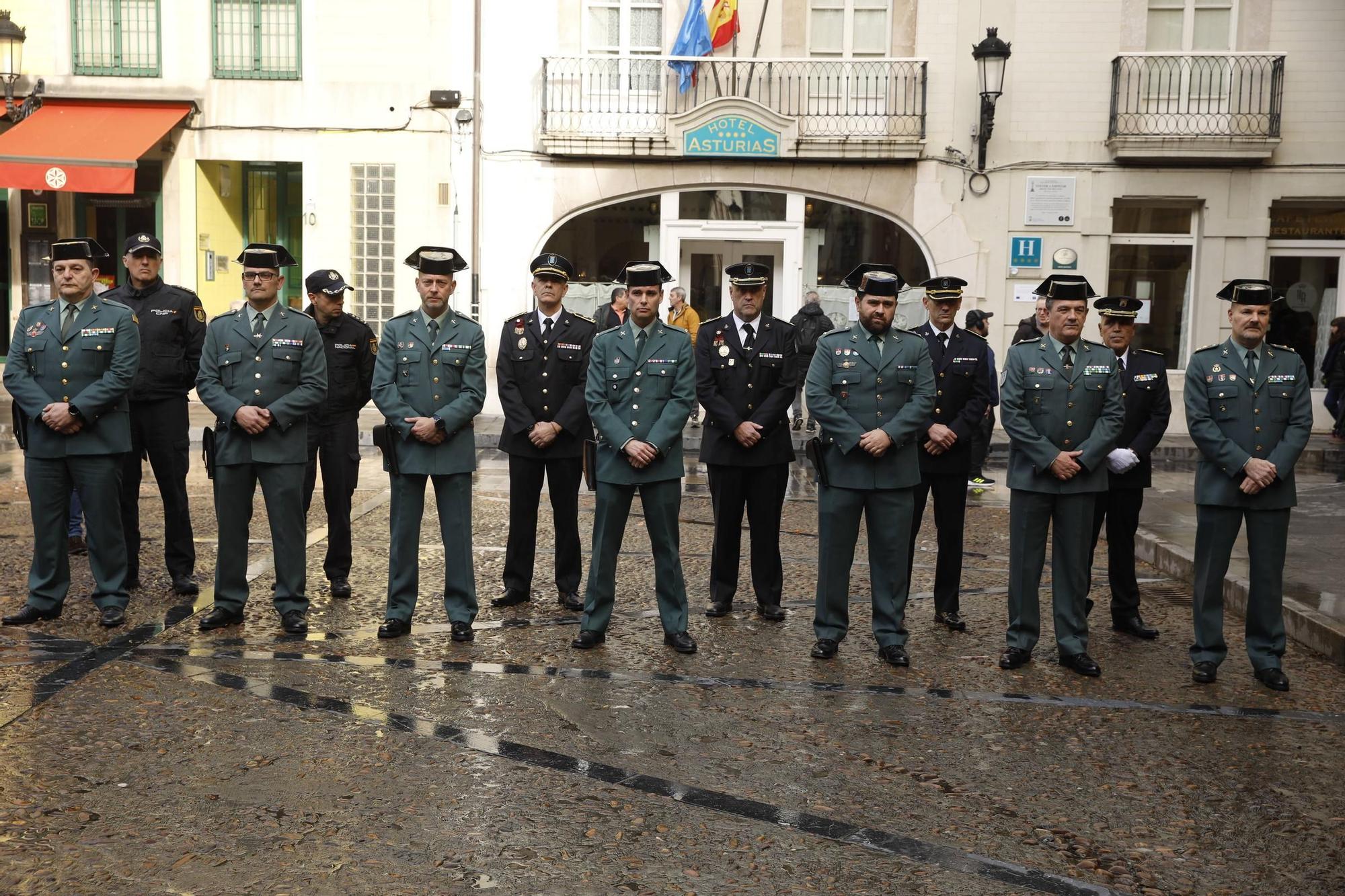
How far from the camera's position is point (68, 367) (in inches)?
299

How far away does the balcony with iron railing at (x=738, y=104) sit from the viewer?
20.8 meters

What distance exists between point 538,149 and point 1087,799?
17468 mm

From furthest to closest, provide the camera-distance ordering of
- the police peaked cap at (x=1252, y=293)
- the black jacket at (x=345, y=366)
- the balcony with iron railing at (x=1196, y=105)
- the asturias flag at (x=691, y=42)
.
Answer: the asturias flag at (x=691, y=42), the balcony with iron railing at (x=1196, y=105), the black jacket at (x=345, y=366), the police peaked cap at (x=1252, y=293)

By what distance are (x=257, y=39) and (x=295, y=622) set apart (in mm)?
16169

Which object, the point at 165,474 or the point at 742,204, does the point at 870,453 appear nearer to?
the point at 165,474

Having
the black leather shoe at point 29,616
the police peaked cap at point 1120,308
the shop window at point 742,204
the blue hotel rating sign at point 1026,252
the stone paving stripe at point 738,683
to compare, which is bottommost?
the stone paving stripe at point 738,683

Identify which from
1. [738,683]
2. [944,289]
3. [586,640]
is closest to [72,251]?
[586,640]

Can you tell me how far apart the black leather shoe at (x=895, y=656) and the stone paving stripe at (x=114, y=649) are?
3.73 metres

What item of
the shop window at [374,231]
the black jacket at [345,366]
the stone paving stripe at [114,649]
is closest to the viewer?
the stone paving stripe at [114,649]

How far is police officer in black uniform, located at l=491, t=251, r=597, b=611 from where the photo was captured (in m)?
8.28

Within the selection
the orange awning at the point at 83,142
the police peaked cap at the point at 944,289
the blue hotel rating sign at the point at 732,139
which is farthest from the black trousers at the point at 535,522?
the orange awning at the point at 83,142

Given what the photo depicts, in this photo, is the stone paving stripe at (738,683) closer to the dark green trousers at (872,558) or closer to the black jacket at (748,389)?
the dark green trousers at (872,558)

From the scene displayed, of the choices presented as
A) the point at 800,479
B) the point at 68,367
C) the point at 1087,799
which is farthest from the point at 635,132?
the point at 1087,799

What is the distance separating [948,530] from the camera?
8109 millimetres
